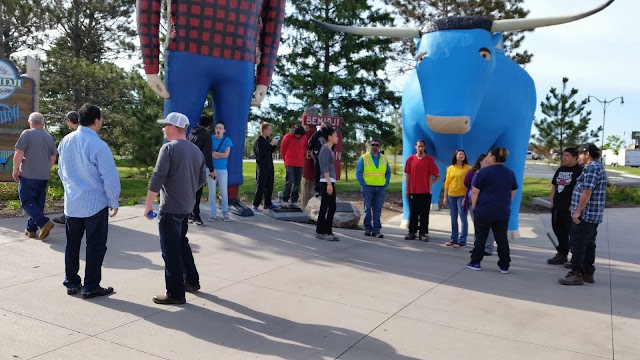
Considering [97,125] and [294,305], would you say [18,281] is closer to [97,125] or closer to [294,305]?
[97,125]

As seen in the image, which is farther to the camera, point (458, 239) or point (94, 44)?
point (94, 44)

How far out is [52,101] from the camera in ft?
55.8

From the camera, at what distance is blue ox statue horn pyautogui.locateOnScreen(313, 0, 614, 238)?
6590mm

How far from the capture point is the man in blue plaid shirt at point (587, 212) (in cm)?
500

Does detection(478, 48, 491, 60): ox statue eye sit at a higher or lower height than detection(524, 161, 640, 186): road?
higher

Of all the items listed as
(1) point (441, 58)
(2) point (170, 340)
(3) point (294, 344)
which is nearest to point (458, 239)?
(1) point (441, 58)

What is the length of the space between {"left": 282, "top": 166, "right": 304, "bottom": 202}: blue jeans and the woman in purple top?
3976mm

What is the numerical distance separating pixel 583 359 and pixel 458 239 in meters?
3.94

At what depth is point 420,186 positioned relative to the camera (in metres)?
7.27

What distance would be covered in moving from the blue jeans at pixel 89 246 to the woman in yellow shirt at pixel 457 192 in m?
4.60

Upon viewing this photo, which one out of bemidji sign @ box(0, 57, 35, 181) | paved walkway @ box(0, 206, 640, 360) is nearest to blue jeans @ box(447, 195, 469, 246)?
paved walkway @ box(0, 206, 640, 360)

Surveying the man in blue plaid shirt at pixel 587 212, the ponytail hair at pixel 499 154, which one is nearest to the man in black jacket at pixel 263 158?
the ponytail hair at pixel 499 154

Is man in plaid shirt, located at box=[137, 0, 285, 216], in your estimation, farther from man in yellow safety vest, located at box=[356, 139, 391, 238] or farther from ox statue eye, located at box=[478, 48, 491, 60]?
ox statue eye, located at box=[478, 48, 491, 60]

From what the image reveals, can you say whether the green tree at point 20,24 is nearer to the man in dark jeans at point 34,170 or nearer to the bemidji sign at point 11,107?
the bemidji sign at point 11,107
